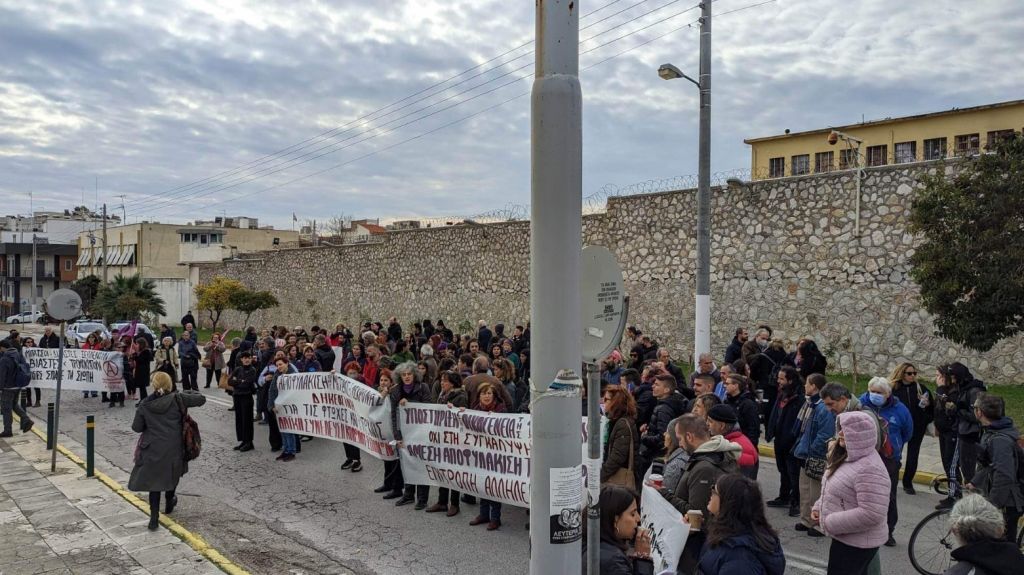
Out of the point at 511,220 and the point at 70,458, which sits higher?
the point at 511,220

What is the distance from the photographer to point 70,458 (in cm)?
1191

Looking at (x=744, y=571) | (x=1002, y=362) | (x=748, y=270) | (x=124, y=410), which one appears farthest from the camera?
(x=748, y=270)

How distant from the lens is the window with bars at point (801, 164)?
2888 centimetres

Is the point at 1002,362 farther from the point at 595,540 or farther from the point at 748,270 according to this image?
the point at 595,540

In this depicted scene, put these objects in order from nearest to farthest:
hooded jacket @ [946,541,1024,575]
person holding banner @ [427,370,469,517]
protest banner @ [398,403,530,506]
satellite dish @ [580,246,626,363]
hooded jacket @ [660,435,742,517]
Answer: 1. hooded jacket @ [946,541,1024,575]
2. satellite dish @ [580,246,626,363]
3. hooded jacket @ [660,435,742,517]
4. protest banner @ [398,403,530,506]
5. person holding banner @ [427,370,469,517]

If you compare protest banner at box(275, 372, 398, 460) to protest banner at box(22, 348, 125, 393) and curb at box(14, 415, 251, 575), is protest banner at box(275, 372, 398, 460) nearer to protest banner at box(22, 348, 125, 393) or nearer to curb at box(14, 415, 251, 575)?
curb at box(14, 415, 251, 575)

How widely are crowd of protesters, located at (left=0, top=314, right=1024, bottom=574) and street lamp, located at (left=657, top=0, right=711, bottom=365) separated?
933 mm

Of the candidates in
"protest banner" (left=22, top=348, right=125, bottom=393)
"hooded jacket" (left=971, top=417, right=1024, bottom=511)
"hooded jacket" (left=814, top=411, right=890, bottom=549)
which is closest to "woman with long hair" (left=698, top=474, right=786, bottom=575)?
"hooded jacket" (left=814, top=411, right=890, bottom=549)

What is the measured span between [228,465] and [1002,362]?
1433cm

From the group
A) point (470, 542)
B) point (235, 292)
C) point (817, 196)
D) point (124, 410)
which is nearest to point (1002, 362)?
point (817, 196)

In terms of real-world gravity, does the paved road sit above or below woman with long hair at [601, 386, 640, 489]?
below

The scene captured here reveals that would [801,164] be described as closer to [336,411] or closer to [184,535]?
[336,411]

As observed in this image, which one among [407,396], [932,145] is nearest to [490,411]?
[407,396]

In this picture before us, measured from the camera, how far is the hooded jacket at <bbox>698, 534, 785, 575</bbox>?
3740 millimetres
